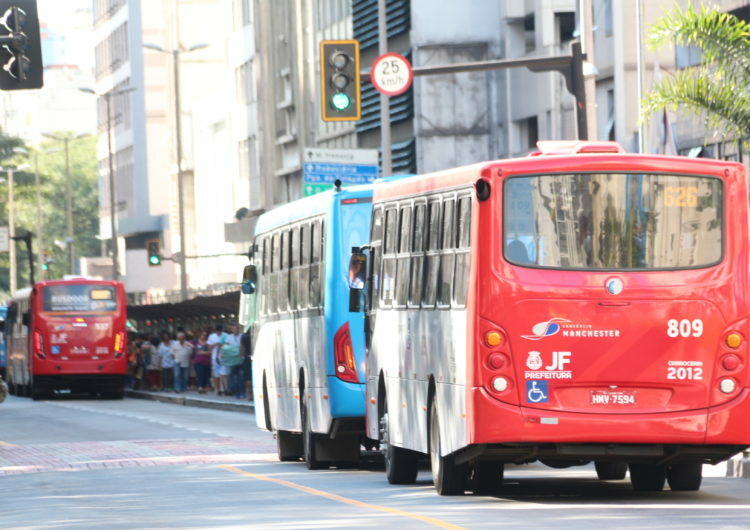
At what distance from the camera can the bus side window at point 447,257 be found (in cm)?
1758

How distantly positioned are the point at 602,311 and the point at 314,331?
25.4ft

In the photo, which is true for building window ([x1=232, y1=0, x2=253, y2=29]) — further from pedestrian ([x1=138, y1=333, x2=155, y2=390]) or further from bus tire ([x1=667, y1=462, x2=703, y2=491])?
bus tire ([x1=667, y1=462, x2=703, y2=491])

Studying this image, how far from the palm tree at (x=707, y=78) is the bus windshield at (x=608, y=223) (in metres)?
10.6

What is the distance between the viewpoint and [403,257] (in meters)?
19.4

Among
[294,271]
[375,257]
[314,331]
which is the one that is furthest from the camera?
[294,271]

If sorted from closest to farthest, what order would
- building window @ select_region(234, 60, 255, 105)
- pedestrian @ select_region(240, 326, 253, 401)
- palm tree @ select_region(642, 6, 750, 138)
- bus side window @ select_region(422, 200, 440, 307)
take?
bus side window @ select_region(422, 200, 440, 307), palm tree @ select_region(642, 6, 750, 138), pedestrian @ select_region(240, 326, 253, 401), building window @ select_region(234, 60, 255, 105)

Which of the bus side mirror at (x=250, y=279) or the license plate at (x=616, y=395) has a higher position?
the bus side mirror at (x=250, y=279)

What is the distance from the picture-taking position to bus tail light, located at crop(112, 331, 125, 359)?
5903 cm

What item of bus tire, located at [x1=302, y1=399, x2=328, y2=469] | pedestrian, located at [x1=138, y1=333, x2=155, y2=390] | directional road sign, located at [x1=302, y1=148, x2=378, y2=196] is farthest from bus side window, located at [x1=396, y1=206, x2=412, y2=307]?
pedestrian, located at [x1=138, y1=333, x2=155, y2=390]

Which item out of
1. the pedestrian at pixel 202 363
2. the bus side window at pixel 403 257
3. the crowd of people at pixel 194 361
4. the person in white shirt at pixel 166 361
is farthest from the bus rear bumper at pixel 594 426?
the person in white shirt at pixel 166 361

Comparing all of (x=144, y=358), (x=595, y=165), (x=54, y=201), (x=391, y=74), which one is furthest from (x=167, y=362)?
(x=54, y=201)

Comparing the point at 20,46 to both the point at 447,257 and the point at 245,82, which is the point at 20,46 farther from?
the point at 245,82

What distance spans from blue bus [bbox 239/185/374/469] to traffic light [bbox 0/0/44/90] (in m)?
3.43

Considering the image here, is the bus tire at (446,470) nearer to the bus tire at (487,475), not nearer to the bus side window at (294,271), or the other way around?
the bus tire at (487,475)
